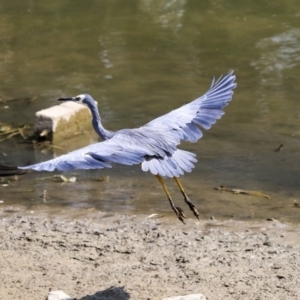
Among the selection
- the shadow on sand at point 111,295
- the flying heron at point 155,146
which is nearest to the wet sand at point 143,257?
the shadow on sand at point 111,295

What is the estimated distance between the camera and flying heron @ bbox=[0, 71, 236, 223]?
5.07m

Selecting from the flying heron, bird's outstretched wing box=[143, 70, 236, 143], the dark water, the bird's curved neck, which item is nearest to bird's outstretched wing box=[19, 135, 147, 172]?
the flying heron

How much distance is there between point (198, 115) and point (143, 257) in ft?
4.08

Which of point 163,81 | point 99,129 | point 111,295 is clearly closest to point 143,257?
point 111,295

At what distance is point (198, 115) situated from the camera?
21.0 feet

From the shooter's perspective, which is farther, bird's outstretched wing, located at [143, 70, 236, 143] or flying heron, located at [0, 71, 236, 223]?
bird's outstretched wing, located at [143, 70, 236, 143]

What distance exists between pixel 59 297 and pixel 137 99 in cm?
558

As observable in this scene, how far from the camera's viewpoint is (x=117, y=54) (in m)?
12.7

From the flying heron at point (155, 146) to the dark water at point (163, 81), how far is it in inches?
44.4

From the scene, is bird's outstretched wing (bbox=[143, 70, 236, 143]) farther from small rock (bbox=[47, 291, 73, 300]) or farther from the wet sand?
small rock (bbox=[47, 291, 73, 300])

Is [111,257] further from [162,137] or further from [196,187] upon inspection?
[196,187]

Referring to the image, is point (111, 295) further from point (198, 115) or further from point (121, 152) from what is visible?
point (198, 115)

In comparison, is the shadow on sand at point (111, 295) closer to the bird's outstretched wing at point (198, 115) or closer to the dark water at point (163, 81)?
the bird's outstretched wing at point (198, 115)

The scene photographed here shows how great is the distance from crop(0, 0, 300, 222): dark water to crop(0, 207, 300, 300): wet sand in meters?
0.47
